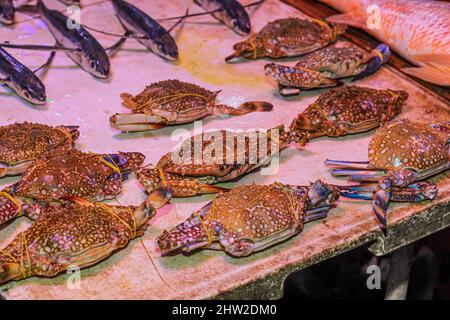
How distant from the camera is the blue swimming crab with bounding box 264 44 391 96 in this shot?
12.9 feet

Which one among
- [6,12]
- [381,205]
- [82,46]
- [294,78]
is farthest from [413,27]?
[6,12]

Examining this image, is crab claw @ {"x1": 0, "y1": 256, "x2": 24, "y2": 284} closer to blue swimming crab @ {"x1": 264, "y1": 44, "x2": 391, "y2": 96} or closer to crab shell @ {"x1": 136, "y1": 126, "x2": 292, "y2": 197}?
crab shell @ {"x1": 136, "y1": 126, "x2": 292, "y2": 197}

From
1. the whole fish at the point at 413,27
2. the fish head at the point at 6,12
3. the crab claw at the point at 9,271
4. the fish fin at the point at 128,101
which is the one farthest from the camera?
the fish head at the point at 6,12

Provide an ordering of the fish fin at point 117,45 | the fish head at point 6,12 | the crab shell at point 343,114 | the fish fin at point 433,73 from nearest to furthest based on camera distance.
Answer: the crab shell at point 343,114
the fish fin at point 433,73
the fish fin at point 117,45
the fish head at point 6,12

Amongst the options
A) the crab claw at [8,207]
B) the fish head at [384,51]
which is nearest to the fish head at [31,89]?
the crab claw at [8,207]

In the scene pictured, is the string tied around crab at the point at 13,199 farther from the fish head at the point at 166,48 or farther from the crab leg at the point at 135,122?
the fish head at the point at 166,48

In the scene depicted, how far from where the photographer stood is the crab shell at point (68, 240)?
2.67 metres

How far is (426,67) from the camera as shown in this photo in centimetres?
414

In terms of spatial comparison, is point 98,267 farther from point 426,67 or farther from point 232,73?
point 426,67

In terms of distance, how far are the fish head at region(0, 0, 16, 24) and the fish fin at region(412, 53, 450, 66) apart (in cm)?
292

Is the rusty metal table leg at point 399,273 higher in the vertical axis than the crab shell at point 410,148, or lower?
lower

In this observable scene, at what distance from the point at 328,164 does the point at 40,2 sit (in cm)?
263

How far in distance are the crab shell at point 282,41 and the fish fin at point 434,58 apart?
0.66 meters
